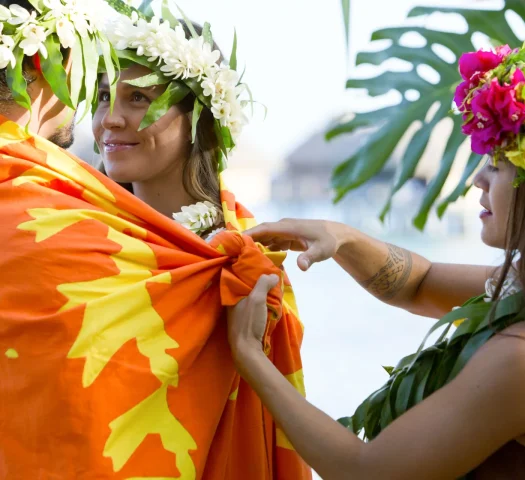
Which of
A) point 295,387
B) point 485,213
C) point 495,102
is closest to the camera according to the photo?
point 495,102

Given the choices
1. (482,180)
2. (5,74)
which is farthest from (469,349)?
(5,74)

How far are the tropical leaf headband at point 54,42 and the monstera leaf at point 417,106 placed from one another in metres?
0.79

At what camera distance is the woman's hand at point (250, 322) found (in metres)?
1.58

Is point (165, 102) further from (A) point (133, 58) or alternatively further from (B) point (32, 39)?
(B) point (32, 39)

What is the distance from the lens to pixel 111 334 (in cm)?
149

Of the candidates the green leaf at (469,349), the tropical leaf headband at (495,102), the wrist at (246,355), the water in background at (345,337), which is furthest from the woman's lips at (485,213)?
the water in background at (345,337)

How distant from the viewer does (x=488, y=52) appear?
1525mm

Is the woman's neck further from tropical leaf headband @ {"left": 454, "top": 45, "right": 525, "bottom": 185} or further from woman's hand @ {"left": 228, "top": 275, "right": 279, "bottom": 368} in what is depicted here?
tropical leaf headband @ {"left": 454, "top": 45, "right": 525, "bottom": 185}

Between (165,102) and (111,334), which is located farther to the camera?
(165,102)

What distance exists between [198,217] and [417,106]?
770 millimetres

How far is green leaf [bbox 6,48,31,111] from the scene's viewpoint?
1.52 m

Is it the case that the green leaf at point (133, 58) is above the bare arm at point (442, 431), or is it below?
above

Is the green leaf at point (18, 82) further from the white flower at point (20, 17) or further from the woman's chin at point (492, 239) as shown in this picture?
the woman's chin at point (492, 239)

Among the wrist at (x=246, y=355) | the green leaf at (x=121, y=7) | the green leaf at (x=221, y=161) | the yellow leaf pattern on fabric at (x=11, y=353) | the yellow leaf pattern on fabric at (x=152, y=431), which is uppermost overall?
the green leaf at (x=121, y=7)
